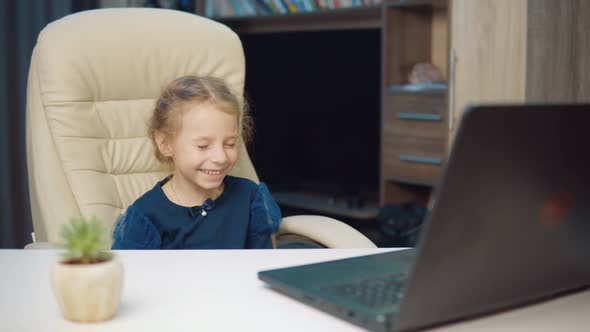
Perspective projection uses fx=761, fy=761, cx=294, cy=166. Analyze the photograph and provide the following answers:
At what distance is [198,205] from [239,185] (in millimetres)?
130

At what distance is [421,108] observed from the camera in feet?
11.4

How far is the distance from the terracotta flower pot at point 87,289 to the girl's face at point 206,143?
2.66 feet

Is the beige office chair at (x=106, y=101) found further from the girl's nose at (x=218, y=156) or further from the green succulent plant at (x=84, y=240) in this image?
the green succulent plant at (x=84, y=240)

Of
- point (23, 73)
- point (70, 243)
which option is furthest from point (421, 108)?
point (70, 243)

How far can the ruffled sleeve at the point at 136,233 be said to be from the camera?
1598mm

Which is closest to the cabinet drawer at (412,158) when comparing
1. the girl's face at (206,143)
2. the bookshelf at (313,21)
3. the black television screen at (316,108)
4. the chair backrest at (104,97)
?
the black television screen at (316,108)

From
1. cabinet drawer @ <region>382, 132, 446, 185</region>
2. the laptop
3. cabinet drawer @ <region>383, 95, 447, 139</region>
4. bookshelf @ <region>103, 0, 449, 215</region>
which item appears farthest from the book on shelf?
the laptop

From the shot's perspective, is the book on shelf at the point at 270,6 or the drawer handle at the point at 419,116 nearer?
the drawer handle at the point at 419,116

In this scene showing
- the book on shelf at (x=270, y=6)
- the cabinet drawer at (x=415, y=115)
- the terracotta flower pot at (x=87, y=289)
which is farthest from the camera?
the book on shelf at (x=270, y=6)

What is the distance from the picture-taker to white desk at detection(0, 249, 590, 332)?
79 centimetres

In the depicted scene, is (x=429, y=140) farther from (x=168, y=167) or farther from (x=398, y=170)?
(x=168, y=167)

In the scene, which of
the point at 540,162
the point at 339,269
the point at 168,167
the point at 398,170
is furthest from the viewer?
the point at 398,170

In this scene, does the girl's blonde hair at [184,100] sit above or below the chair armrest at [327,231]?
above

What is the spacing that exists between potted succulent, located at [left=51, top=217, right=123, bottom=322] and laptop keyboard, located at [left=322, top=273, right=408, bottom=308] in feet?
0.77
